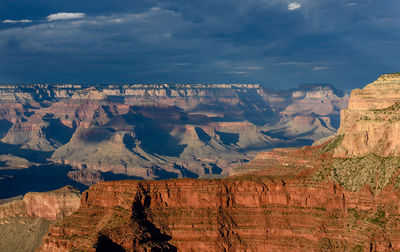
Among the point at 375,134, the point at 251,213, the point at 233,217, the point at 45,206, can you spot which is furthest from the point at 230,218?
the point at 45,206

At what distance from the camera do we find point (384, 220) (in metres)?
108

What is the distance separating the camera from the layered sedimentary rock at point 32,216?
164375mm

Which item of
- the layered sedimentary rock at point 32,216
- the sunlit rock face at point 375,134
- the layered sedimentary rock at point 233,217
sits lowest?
the layered sedimentary rock at point 32,216

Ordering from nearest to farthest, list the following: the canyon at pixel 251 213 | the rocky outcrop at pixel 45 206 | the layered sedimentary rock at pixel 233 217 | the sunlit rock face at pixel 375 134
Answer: the layered sedimentary rock at pixel 233 217
the canyon at pixel 251 213
the sunlit rock face at pixel 375 134
the rocky outcrop at pixel 45 206

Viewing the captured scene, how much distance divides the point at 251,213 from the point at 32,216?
81.8 m

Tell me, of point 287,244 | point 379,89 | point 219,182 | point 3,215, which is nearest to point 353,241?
point 287,244

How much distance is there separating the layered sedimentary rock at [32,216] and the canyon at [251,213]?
52008mm

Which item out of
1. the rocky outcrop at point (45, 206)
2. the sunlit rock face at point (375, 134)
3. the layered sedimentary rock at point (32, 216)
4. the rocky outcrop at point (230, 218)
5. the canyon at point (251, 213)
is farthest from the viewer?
the rocky outcrop at point (45, 206)

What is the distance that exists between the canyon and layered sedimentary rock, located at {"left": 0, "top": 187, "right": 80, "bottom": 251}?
2048 inches

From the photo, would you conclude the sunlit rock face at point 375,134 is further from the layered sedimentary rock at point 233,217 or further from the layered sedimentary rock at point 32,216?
the layered sedimentary rock at point 32,216

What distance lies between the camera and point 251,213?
379 ft

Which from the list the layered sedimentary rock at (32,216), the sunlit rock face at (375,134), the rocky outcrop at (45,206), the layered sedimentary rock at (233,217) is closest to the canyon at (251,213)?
the layered sedimentary rock at (233,217)

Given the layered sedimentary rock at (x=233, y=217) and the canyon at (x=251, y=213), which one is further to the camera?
the canyon at (x=251, y=213)

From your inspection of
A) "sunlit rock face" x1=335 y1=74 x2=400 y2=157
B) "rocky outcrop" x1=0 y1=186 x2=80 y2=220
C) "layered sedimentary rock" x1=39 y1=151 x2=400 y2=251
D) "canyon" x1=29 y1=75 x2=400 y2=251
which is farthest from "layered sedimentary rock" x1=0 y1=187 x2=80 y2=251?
"sunlit rock face" x1=335 y1=74 x2=400 y2=157
